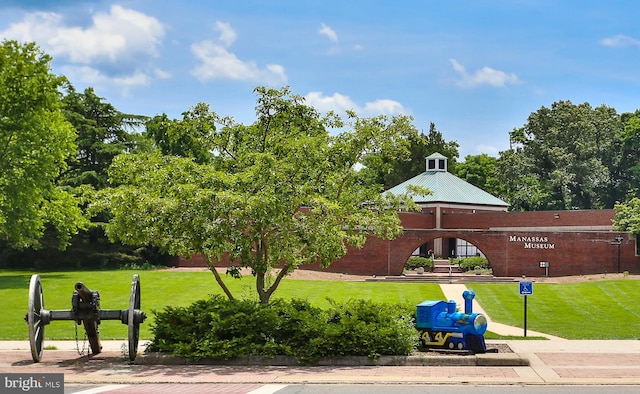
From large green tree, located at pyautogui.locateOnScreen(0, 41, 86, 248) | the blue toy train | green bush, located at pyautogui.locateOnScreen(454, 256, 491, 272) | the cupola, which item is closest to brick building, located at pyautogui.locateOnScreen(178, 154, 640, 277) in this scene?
green bush, located at pyautogui.locateOnScreen(454, 256, 491, 272)

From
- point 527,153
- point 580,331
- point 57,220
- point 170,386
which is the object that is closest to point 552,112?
point 527,153

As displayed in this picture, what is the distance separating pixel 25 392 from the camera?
11703 millimetres

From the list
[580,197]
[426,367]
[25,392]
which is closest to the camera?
[25,392]

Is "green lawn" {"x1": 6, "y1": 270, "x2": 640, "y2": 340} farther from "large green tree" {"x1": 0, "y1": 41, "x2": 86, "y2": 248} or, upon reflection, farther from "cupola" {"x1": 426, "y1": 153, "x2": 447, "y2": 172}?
"cupola" {"x1": 426, "y1": 153, "x2": 447, "y2": 172}

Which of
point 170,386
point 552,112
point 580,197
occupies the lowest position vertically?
point 170,386

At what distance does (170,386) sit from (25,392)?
7.81 feet

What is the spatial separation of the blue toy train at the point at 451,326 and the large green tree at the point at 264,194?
2.31m

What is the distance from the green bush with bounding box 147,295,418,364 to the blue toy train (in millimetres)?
335

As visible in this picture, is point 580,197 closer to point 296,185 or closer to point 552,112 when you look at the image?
point 552,112

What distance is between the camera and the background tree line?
64.1 feet

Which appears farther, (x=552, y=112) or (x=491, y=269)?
(x=552, y=112)

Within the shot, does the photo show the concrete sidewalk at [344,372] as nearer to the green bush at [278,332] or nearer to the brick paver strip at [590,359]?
the brick paver strip at [590,359]

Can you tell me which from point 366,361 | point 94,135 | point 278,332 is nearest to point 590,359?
point 366,361

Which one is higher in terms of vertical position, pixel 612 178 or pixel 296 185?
pixel 612 178
